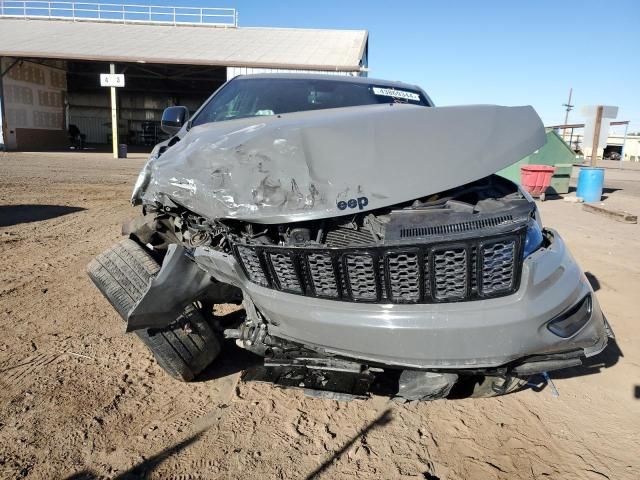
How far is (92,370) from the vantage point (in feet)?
9.68

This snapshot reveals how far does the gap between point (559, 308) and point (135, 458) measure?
199 cm

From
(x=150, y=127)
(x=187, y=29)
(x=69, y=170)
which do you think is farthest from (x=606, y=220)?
(x=150, y=127)

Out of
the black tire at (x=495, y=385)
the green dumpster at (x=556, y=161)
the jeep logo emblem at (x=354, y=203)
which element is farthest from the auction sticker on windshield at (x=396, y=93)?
the green dumpster at (x=556, y=161)

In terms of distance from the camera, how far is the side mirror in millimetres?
3568

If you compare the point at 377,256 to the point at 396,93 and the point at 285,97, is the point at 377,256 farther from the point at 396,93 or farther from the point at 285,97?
the point at 396,93

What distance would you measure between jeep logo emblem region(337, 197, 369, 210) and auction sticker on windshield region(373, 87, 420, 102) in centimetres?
220

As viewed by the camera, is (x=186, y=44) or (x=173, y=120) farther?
(x=186, y=44)

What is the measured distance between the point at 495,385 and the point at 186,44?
87.4 feet

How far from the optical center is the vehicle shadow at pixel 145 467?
2.08m

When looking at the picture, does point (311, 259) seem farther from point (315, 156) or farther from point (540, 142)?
point (540, 142)

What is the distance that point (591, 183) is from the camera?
1182 centimetres

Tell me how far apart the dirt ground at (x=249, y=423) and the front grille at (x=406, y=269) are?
854mm

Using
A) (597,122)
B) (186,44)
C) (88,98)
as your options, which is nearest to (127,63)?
(186,44)

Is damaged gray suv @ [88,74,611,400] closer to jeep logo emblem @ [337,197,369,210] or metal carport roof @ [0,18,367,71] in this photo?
jeep logo emblem @ [337,197,369,210]
